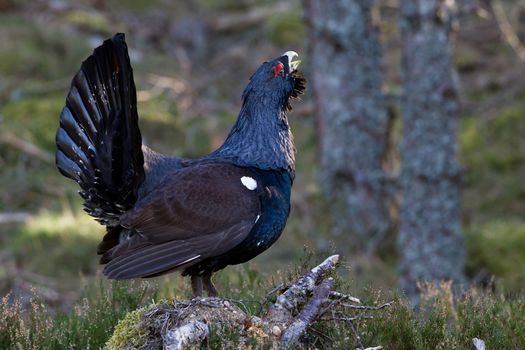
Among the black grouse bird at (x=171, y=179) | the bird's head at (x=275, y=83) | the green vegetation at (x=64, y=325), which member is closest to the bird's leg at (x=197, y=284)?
the black grouse bird at (x=171, y=179)

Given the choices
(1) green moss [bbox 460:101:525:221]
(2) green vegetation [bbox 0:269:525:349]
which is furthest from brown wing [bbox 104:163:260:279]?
(1) green moss [bbox 460:101:525:221]

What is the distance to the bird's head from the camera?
557 cm

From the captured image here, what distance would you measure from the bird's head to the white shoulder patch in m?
0.64

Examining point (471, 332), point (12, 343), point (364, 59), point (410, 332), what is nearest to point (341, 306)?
point (410, 332)

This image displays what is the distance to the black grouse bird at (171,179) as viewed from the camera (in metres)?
4.86

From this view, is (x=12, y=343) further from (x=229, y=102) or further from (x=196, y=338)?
(x=229, y=102)

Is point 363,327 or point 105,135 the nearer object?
point 363,327

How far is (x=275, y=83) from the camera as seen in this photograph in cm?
559

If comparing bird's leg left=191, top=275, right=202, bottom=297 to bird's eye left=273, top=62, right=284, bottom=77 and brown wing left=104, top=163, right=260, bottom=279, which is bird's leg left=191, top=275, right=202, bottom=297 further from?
bird's eye left=273, top=62, right=284, bottom=77

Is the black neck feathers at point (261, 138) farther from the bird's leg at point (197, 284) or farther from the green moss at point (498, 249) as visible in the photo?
the green moss at point (498, 249)

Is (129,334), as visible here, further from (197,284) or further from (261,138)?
(261,138)

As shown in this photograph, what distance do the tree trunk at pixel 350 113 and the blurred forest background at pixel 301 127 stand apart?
2cm

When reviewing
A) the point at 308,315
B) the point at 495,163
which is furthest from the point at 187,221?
the point at 495,163

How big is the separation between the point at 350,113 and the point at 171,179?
15.8 feet
